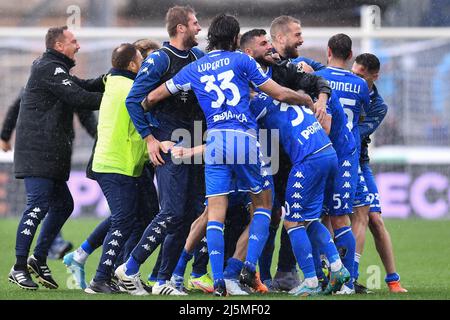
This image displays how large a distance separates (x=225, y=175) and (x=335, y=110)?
113 cm

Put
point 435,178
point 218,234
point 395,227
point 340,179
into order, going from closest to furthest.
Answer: point 218,234
point 340,179
point 395,227
point 435,178

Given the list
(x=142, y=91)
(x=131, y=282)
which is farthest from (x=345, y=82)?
(x=131, y=282)

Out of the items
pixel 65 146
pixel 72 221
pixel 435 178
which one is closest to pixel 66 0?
pixel 72 221

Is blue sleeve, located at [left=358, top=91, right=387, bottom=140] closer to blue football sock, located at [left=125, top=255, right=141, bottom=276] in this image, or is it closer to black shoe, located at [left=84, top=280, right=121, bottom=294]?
blue football sock, located at [left=125, top=255, right=141, bottom=276]

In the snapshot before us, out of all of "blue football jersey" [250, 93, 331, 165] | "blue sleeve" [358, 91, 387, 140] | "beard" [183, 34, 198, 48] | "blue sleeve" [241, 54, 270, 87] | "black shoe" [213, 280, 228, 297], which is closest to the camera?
"black shoe" [213, 280, 228, 297]

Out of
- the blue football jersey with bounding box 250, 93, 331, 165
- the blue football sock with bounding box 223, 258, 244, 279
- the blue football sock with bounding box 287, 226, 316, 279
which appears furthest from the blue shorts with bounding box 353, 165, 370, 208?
the blue football sock with bounding box 223, 258, 244, 279

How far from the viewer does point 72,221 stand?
54.1ft

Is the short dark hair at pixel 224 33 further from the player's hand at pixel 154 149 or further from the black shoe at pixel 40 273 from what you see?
the black shoe at pixel 40 273

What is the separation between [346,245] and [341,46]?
62.1 inches

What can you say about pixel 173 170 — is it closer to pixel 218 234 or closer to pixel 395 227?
pixel 218 234

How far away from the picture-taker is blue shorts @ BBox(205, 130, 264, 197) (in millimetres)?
7699

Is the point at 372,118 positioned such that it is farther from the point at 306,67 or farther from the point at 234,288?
the point at 234,288

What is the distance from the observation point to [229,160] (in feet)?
25.3

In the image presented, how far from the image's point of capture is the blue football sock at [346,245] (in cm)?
819
